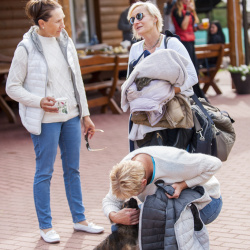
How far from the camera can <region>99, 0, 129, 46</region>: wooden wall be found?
16.3m

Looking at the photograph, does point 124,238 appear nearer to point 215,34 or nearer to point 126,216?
point 126,216

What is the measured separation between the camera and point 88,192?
20.4 feet

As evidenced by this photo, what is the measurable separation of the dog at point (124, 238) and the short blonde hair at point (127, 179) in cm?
33

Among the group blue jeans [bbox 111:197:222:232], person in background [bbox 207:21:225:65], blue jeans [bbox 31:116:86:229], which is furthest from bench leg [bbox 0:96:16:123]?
blue jeans [bbox 111:197:222:232]

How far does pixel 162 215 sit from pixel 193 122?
2.82 feet

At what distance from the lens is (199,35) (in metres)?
19.0

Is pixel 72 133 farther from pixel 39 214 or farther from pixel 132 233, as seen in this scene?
pixel 132 233

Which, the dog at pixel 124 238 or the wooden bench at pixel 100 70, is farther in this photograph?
the wooden bench at pixel 100 70

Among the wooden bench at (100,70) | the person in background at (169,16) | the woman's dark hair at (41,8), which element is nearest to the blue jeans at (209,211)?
the woman's dark hair at (41,8)

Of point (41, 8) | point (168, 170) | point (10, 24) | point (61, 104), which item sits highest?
point (41, 8)

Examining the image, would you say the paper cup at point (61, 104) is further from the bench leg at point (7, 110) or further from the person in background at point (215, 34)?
the person in background at point (215, 34)

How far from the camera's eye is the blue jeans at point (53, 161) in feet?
15.2

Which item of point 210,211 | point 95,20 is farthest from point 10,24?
point 210,211

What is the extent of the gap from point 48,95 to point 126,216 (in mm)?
1445
